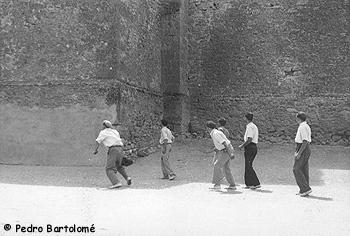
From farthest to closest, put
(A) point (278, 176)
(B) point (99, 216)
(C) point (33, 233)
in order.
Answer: (A) point (278, 176) → (B) point (99, 216) → (C) point (33, 233)

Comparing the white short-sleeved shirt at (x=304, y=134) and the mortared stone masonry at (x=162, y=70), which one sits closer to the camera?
the white short-sleeved shirt at (x=304, y=134)

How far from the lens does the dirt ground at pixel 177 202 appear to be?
5.54m

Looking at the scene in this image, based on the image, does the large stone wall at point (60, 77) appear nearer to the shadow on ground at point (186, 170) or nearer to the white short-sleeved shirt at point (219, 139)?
the shadow on ground at point (186, 170)

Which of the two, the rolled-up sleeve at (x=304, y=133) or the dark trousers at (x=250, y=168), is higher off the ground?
the rolled-up sleeve at (x=304, y=133)

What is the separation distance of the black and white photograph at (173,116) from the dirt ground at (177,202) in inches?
1.3

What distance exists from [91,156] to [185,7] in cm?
720

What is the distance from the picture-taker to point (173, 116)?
48.1 feet

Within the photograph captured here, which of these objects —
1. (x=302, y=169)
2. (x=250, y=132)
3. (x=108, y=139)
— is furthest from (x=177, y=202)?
(x=302, y=169)

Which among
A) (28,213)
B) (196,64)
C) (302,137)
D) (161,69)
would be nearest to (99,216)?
(28,213)

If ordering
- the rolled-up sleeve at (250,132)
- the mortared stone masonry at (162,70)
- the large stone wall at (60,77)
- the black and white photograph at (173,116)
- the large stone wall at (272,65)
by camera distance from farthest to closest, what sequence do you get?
the large stone wall at (272,65) < the mortared stone masonry at (162,70) < the large stone wall at (60,77) < the rolled-up sleeve at (250,132) < the black and white photograph at (173,116)

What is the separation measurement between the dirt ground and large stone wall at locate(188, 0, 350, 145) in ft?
10.4

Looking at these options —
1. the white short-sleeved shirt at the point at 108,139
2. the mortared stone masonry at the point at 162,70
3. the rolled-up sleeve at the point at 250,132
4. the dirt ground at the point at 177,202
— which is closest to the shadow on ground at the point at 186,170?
the dirt ground at the point at 177,202

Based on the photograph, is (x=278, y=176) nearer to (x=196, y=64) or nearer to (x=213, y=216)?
(x=213, y=216)

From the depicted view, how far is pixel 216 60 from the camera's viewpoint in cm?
1527
